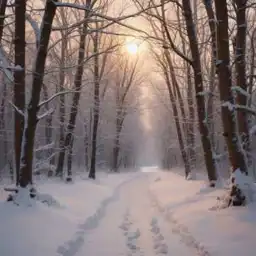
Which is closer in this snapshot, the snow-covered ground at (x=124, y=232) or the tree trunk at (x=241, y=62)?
the snow-covered ground at (x=124, y=232)

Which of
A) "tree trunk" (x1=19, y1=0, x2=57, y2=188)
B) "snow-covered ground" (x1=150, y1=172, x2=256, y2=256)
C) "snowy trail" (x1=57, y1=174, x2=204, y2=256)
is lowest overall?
"snowy trail" (x1=57, y1=174, x2=204, y2=256)

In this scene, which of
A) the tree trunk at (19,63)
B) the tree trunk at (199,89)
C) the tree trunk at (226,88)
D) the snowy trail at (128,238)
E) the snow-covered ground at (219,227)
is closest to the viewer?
the snow-covered ground at (219,227)

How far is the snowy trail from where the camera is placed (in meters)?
6.52

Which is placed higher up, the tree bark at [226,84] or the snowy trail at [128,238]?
the tree bark at [226,84]

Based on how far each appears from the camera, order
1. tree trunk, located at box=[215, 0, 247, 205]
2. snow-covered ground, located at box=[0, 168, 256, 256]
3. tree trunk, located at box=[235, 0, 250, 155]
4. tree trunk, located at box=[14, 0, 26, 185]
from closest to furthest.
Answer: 1. snow-covered ground, located at box=[0, 168, 256, 256]
2. tree trunk, located at box=[215, 0, 247, 205]
3. tree trunk, located at box=[14, 0, 26, 185]
4. tree trunk, located at box=[235, 0, 250, 155]

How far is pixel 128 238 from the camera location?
25.6ft

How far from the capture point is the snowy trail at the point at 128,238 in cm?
652

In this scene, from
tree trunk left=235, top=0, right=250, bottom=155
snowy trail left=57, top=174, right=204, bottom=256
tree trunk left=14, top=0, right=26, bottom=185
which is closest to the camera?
snowy trail left=57, top=174, right=204, bottom=256

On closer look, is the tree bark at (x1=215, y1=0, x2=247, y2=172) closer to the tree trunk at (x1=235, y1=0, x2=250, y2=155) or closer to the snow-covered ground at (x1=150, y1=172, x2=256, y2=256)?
the snow-covered ground at (x1=150, y1=172, x2=256, y2=256)

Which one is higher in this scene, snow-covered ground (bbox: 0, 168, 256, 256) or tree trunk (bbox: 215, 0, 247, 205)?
tree trunk (bbox: 215, 0, 247, 205)

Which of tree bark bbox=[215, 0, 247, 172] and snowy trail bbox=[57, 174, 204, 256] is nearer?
snowy trail bbox=[57, 174, 204, 256]

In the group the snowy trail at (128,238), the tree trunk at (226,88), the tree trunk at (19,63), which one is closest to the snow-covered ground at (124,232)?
the snowy trail at (128,238)

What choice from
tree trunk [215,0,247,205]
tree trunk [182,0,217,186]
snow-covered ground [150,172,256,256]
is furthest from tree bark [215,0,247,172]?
tree trunk [182,0,217,186]

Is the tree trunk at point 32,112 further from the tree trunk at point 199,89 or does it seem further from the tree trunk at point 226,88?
the tree trunk at point 199,89
